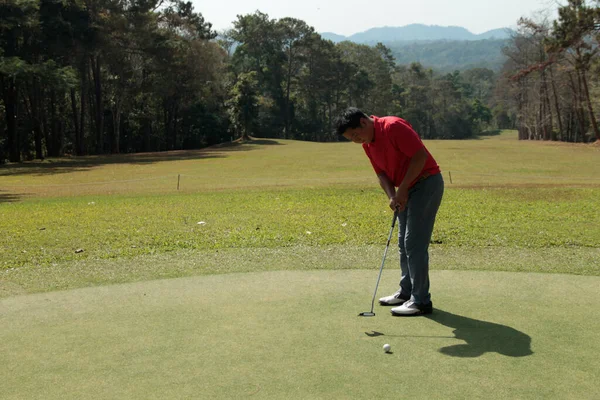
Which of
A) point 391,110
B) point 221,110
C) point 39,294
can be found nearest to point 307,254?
point 39,294

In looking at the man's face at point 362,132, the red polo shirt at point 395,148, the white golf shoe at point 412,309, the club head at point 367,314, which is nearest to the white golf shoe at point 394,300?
the white golf shoe at point 412,309

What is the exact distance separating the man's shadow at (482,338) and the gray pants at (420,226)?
31cm

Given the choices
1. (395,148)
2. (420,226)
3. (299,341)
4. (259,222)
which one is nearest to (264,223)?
(259,222)

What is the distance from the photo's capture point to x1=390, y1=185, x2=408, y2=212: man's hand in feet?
18.7

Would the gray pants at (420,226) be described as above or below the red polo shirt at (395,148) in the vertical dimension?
below

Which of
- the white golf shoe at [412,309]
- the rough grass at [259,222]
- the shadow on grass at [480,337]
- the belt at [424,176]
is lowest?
the rough grass at [259,222]

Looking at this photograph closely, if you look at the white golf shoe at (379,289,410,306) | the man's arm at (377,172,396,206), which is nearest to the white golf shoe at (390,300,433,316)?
the white golf shoe at (379,289,410,306)

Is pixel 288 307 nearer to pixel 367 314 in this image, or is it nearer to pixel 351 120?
pixel 367 314

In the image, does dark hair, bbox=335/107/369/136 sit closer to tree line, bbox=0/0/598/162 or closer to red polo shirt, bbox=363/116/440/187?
red polo shirt, bbox=363/116/440/187

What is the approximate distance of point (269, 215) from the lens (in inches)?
523

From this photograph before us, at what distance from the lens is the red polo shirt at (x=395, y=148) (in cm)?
552

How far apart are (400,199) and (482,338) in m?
1.46

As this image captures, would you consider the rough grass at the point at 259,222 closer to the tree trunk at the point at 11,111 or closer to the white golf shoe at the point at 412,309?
the white golf shoe at the point at 412,309

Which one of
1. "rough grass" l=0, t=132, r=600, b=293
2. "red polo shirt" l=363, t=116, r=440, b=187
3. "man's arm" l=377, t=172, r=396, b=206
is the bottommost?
"rough grass" l=0, t=132, r=600, b=293
